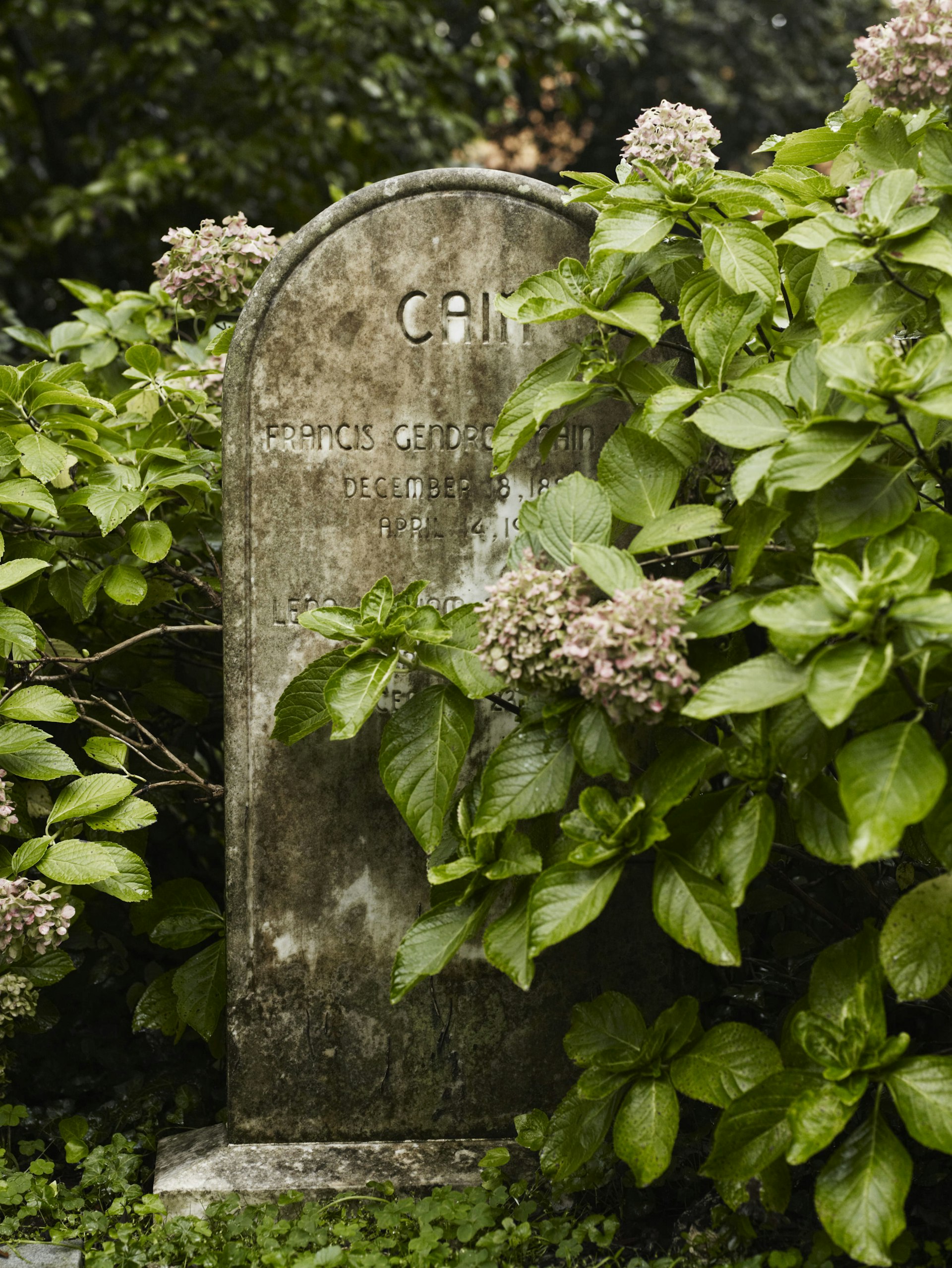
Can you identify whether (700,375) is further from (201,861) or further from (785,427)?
(201,861)

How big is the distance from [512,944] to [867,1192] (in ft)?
2.05

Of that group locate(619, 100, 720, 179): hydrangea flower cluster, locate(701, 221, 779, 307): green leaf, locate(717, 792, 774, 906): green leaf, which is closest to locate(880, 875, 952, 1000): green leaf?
locate(717, 792, 774, 906): green leaf

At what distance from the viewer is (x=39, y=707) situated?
7.82 ft

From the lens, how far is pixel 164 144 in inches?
277

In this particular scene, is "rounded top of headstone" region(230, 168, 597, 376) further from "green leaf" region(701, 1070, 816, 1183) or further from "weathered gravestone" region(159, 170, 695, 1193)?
"green leaf" region(701, 1070, 816, 1183)

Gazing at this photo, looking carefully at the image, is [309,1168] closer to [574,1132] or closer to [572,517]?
[574,1132]

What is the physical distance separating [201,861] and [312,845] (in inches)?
31.2

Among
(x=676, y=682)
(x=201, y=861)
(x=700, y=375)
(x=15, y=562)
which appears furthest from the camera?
(x=201, y=861)

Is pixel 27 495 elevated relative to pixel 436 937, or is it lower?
elevated

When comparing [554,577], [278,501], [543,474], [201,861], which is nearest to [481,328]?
[543,474]

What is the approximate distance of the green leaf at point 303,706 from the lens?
90.0 inches

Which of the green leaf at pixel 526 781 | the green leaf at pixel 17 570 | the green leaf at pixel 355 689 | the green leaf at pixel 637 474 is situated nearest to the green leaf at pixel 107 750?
the green leaf at pixel 17 570

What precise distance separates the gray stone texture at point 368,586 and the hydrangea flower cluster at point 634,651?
85 cm

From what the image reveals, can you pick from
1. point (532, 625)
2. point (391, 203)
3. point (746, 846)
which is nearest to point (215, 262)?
point (391, 203)
